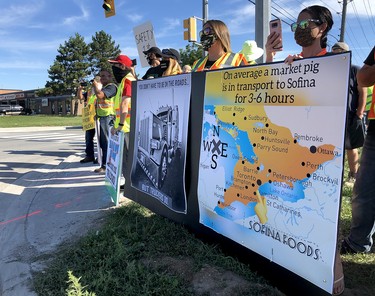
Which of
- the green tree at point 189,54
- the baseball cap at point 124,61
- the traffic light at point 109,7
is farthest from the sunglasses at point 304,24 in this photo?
the green tree at point 189,54

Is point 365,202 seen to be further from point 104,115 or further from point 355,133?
point 104,115

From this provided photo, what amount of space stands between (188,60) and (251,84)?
31.1 m

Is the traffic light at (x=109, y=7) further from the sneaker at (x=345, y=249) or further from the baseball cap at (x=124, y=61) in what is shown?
the sneaker at (x=345, y=249)

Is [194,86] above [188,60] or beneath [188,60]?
beneath

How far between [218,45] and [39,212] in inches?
123

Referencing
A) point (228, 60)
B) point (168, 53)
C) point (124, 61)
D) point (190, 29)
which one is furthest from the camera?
point (190, 29)

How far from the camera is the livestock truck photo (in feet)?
11.1

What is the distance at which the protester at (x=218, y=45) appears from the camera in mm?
3533

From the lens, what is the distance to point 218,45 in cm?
362

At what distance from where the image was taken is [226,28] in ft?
12.0

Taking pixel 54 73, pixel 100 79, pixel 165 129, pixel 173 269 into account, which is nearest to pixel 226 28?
Result: pixel 165 129

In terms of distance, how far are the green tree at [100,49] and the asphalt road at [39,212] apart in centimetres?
6086

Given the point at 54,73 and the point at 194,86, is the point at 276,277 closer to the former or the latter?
the point at 194,86

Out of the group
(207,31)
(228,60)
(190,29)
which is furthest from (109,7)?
(228,60)
